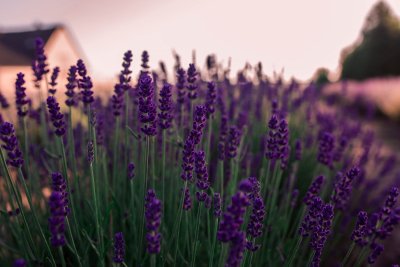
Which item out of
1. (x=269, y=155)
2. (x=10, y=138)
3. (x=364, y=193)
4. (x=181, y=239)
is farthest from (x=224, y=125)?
(x=364, y=193)

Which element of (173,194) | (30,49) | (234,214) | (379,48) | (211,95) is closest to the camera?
(234,214)

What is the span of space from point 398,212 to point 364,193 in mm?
1877

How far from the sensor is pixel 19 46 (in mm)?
26688

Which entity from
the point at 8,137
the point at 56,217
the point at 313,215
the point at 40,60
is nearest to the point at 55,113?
the point at 8,137

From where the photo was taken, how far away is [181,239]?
1901 mm

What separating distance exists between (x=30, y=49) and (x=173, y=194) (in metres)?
27.9

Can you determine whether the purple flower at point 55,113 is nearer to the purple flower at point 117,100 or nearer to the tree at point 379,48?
the purple flower at point 117,100

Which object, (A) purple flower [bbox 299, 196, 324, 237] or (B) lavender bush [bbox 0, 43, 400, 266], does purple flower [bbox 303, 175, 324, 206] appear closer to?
(B) lavender bush [bbox 0, 43, 400, 266]

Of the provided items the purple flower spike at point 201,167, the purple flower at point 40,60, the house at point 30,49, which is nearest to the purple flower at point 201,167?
the purple flower spike at point 201,167

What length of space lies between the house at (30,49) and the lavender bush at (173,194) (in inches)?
901

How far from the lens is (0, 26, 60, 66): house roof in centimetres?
2444

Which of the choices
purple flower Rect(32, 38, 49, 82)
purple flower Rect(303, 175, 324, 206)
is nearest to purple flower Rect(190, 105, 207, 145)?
purple flower Rect(303, 175, 324, 206)

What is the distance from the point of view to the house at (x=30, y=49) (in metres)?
23.8

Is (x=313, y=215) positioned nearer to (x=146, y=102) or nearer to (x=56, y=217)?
(x=146, y=102)
